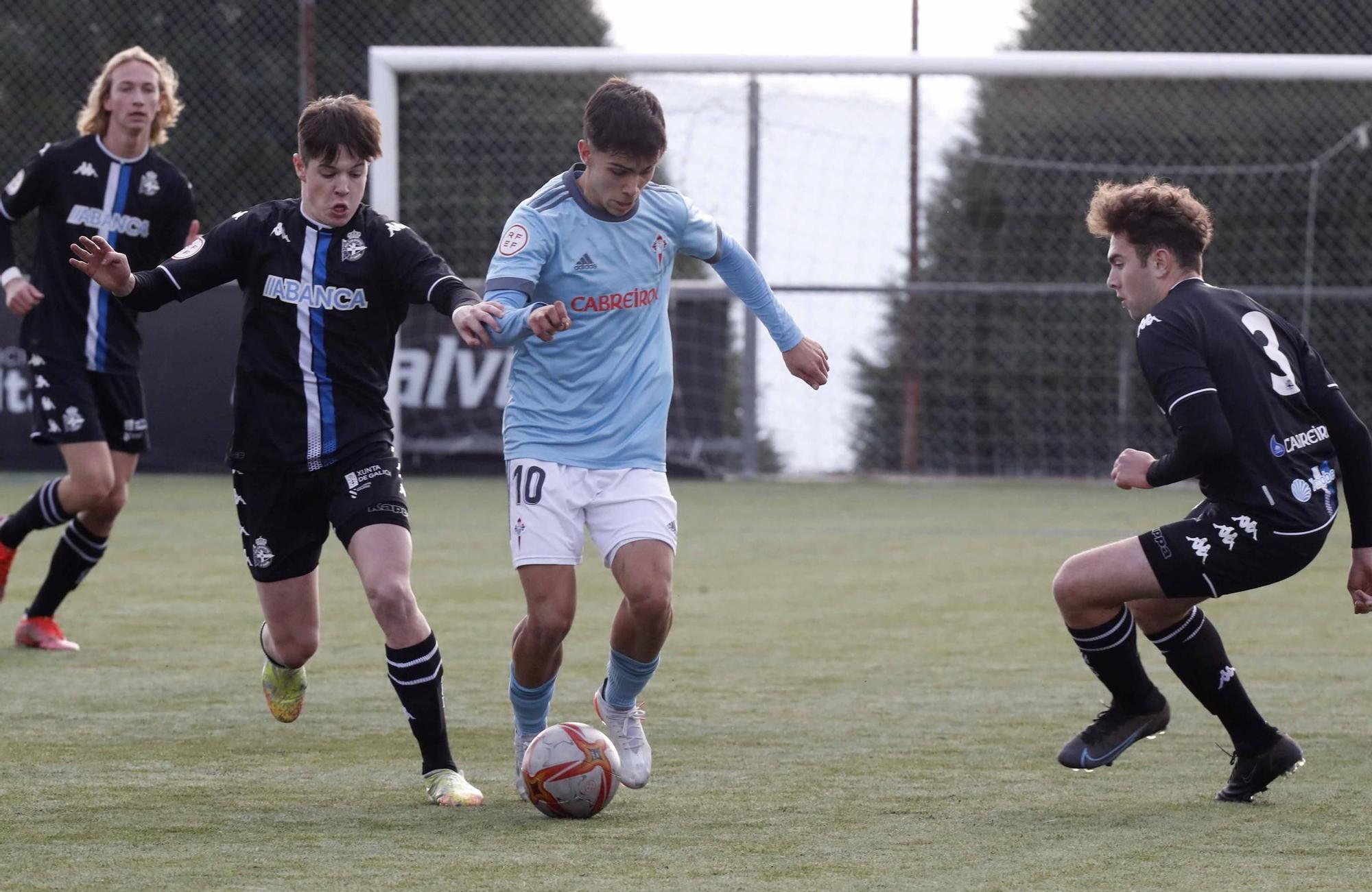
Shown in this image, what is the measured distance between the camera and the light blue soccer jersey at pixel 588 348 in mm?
4527

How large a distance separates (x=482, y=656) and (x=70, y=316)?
200 cm

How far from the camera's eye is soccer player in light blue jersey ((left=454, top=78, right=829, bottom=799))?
14.6ft

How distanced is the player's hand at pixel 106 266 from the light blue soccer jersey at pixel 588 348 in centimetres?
93

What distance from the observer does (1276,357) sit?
14.2ft

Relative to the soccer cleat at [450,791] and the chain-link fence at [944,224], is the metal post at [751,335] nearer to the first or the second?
the chain-link fence at [944,224]

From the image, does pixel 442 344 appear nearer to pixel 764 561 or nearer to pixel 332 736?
pixel 764 561

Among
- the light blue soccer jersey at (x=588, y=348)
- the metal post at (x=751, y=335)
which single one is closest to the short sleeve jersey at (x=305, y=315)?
the light blue soccer jersey at (x=588, y=348)

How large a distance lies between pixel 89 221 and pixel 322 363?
2513mm

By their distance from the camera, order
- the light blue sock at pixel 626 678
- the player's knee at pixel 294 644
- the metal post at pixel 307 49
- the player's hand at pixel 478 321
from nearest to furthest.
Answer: the player's hand at pixel 478 321 → the light blue sock at pixel 626 678 → the player's knee at pixel 294 644 → the metal post at pixel 307 49

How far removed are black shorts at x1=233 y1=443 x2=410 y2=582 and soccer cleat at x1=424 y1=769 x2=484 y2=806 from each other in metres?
0.62

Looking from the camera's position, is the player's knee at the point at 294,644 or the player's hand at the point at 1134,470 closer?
the player's hand at the point at 1134,470

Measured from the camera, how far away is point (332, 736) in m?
5.20

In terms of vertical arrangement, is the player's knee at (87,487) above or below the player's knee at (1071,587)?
below

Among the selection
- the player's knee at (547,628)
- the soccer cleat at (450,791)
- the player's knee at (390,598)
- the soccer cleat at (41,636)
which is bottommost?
the soccer cleat at (41,636)
